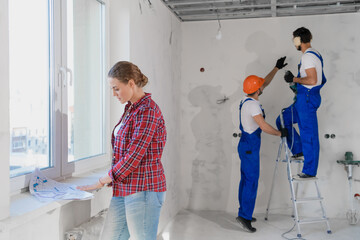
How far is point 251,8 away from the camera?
4441 millimetres

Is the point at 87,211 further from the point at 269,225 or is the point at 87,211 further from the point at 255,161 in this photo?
the point at 269,225

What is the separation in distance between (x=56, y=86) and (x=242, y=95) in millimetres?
2856

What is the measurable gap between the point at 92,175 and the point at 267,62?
285 cm

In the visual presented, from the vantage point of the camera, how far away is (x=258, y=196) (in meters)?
4.79

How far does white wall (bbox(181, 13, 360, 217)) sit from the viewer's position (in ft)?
14.9

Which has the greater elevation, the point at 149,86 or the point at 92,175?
the point at 149,86

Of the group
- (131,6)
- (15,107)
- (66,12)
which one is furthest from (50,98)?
(131,6)

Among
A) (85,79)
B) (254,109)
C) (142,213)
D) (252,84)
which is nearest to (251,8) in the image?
(252,84)

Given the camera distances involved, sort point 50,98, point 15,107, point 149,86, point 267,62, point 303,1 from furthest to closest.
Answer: point 267,62 → point 303,1 → point 149,86 → point 50,98 → point 15,107

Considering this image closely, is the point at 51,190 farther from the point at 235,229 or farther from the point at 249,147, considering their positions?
the point at 235,229

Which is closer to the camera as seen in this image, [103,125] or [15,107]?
[15,107]

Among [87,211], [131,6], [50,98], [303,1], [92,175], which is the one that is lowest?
[87,211]

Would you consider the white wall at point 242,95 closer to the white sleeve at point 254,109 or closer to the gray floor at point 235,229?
the gray floor at point 235,229

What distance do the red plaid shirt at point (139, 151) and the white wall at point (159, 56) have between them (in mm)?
1173
